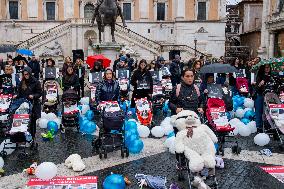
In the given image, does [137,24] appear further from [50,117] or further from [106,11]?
Answer: [50,117]

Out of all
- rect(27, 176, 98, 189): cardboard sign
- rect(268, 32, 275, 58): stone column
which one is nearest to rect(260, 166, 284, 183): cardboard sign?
rect(27, 176, 98, 189): cardboard sign

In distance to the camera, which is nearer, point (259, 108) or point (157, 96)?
point (259, 108)

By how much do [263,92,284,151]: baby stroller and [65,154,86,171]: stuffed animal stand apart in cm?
470

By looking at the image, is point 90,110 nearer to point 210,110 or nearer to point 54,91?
point 54,91

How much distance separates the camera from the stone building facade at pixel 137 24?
125 ft

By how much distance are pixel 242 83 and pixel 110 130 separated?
8.69 metres

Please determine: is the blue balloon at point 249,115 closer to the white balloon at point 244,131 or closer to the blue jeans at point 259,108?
the blue jeans at point 259,108

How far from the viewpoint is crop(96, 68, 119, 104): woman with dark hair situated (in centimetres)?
916

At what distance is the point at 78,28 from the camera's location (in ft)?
125

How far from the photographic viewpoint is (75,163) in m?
7.57

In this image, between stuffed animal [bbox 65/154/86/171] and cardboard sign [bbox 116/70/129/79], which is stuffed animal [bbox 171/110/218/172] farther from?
cardboard sign [bbox 116/70/129/79]

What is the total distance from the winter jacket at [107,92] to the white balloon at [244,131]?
362 cm

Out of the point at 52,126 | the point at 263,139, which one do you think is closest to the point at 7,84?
the point at 52,126

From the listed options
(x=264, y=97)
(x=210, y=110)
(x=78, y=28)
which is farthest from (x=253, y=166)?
(x=78, y=28)
